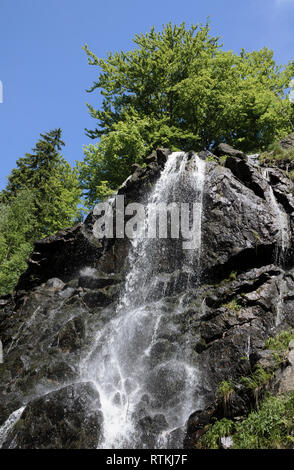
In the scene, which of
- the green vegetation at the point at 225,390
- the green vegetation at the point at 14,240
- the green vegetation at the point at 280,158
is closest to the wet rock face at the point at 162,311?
the green vegetation at the point at 225,390

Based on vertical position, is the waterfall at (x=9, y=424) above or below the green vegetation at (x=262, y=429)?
below

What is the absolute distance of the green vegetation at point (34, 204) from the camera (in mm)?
23141

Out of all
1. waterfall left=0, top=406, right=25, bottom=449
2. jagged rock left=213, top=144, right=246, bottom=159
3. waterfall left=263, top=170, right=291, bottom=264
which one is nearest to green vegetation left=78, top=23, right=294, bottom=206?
jagged rock left=213, top=144, right=246, bottom=159

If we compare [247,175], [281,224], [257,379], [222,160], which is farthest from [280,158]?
[257,379]

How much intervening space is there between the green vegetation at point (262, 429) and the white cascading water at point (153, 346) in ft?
3.30

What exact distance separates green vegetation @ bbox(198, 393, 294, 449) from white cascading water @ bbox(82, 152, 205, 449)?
101cm

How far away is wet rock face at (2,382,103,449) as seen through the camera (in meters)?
8.59

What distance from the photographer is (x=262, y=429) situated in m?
7.09

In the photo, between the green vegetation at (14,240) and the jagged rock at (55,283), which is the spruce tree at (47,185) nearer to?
the green vegetation at (14,240)

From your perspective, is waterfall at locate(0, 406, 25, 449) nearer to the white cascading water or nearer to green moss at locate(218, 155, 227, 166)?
the white cascading water

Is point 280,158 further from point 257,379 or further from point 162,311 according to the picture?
point 257,379
